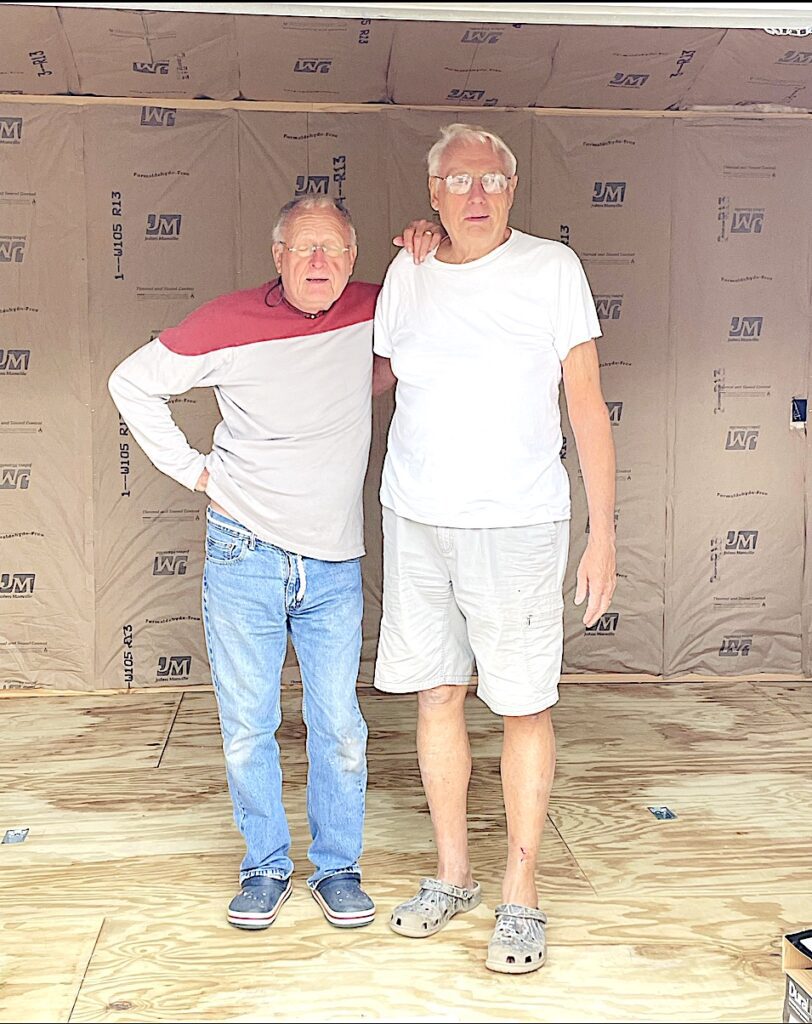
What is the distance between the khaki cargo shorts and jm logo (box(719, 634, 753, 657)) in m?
2.56

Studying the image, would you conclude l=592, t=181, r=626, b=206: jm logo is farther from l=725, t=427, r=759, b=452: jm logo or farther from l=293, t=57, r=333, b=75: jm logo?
l=293, t=57, r=333, b=75: jm logo

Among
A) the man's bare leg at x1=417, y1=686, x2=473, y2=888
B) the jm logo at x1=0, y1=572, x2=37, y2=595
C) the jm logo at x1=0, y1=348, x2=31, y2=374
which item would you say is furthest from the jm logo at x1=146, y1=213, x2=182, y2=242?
the man's bare leg at x1=417, y1=686, x2=473, y2=888

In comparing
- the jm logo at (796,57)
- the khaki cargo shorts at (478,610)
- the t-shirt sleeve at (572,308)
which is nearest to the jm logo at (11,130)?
the khaki cargo shorts at (478,610)

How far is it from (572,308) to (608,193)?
8.04 ft

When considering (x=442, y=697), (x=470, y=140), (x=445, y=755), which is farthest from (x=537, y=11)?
(x=445, y=755)

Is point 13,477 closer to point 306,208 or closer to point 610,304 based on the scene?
point 306,208

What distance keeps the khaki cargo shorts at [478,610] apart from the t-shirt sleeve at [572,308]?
414 mm

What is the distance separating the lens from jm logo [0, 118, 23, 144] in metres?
4.30

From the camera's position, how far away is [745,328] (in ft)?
15.4

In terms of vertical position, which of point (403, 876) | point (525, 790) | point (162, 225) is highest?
point (162, 225)

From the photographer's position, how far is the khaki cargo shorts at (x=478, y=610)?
2.40 meters

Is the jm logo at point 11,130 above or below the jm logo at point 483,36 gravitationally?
below

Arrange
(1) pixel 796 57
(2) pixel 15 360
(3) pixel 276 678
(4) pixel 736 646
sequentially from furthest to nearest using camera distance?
(4) pixel 736 646 < (2) pixel 15 360 < (1) pixel 796 57 < (3) pixel 276 678

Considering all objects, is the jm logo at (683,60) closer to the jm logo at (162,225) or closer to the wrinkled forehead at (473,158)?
the jm logo at (162,225)
